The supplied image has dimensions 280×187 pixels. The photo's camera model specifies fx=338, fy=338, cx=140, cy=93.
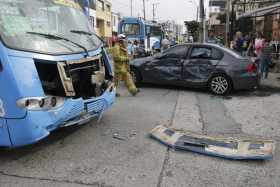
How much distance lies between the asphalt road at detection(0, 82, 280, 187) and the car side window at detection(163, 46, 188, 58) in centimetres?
297

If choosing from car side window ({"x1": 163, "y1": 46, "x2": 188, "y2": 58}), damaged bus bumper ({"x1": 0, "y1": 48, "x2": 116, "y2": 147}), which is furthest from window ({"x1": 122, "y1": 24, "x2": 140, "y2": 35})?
damaged bus bumper ({"x1": 0, "y1": 48, "x2": 116, "y2": 147})

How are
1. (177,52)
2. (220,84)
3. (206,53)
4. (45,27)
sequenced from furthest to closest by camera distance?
(177,52), (206,53), (220,84), (45,27)

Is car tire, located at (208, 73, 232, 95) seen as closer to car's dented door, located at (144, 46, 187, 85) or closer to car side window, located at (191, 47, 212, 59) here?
car side window, located at (191, 47, 212, 59)

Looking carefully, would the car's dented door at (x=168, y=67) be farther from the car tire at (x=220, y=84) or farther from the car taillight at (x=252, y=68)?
the car taillight at (x=252, y=68)

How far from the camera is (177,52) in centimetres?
1036

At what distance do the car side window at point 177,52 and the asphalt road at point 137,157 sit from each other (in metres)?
2.97

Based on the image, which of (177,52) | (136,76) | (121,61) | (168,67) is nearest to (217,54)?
(177,52)

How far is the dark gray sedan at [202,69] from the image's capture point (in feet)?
31.1

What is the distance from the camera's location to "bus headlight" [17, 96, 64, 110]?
160 inches

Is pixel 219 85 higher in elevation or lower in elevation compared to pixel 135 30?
lower

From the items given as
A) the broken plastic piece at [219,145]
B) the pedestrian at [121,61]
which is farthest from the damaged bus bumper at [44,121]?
the pedestrian at [121,61]

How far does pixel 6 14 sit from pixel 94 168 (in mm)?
2340

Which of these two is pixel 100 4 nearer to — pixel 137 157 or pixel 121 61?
pixel 121 61

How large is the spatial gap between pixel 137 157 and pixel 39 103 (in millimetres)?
1566
